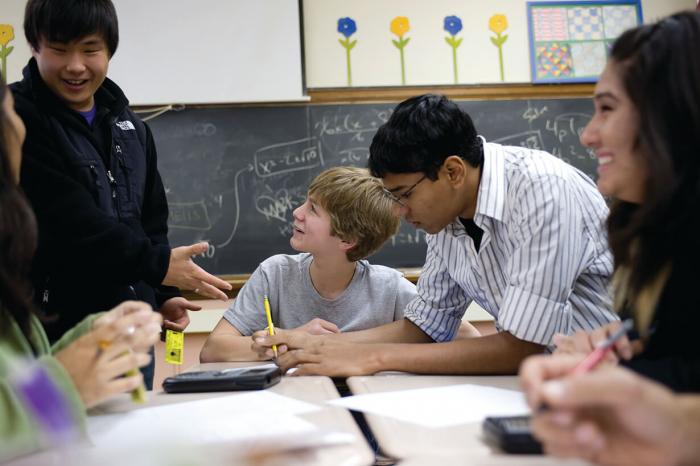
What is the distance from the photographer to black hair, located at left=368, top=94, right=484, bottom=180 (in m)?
1.82

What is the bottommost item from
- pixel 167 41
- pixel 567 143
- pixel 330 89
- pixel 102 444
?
pixel 102 444

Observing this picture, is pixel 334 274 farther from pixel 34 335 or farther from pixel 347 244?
pixel 34 335

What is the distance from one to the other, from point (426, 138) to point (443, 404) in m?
0.86

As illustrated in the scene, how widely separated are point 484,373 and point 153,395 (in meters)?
0.74

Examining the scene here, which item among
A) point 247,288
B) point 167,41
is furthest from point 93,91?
point 167,41

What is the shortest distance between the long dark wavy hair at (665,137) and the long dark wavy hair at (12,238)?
2.98ft

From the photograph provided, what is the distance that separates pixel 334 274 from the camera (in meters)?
2.35

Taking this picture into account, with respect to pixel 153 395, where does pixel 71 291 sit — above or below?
above

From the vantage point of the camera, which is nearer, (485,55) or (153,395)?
(153,395)

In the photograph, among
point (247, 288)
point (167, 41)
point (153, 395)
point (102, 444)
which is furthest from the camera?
point (167, 41)

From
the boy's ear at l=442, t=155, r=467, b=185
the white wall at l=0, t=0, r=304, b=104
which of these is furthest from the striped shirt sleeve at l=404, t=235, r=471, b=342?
the white wall at l=0, t=0, r=304, b=104

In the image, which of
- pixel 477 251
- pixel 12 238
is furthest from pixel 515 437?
pixel 477 251

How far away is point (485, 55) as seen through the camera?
12.1 ft

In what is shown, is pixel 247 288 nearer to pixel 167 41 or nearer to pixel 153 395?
pixel 153 395
